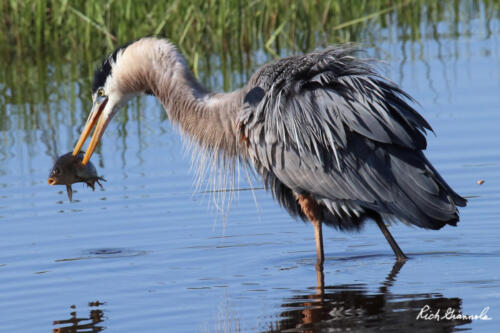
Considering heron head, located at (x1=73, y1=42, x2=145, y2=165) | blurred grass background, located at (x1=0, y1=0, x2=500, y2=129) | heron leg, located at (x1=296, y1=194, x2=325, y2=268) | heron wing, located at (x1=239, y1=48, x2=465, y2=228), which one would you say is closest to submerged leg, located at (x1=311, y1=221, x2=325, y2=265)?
heron leg, located at (x1=296, y1=194, x2=325, y2=268)

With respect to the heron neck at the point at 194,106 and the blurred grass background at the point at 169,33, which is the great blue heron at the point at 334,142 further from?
the blurred grass background at the point at 169,33

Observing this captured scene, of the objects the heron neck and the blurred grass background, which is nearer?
the heron neck

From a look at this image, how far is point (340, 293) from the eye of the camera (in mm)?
6184

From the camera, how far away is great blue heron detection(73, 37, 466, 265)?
6.46 m

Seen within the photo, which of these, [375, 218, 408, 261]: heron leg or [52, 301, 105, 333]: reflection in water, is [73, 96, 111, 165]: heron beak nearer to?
[52, 301, 105, 333]: reflection in water

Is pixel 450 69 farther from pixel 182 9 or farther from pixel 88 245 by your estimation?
pixel 88 245

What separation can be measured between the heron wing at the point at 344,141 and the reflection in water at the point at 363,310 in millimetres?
577

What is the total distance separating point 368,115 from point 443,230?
4.86ft

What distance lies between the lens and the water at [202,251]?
582cm

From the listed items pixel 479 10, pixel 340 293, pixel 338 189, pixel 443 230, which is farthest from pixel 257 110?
pixel 479 10

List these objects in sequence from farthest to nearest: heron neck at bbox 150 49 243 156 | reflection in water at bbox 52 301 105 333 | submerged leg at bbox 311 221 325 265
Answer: heron neck at bbox 150 49 243 156 → submerged leg at bbox 311 221 325 265 → reflection in water at bbox 52 301 105 333
